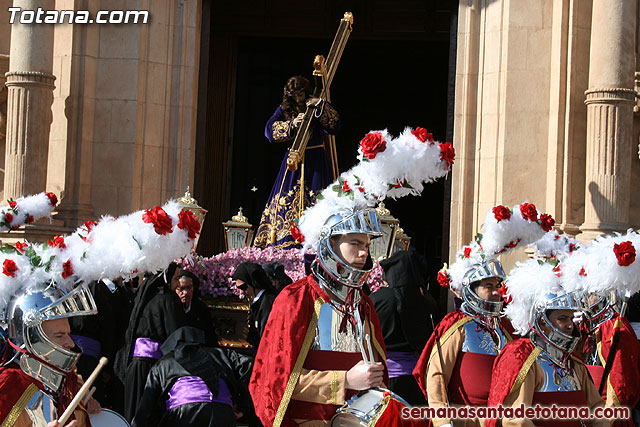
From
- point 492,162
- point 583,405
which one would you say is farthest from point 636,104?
point 583,405

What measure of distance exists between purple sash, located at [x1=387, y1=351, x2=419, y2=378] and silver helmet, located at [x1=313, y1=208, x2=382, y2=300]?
2.20 m

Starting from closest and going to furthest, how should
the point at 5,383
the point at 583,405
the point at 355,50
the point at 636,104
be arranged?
the point at 5,383, the point at 583,405, the point at 636,104, the point at 355,50

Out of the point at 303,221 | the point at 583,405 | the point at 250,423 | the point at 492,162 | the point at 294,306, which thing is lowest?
the point at 250,423

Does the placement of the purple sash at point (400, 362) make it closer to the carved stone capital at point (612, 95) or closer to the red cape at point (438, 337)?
the red cape at point (438, 337)

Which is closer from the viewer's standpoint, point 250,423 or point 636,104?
point 250,423

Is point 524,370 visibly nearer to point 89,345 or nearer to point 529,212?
point 529,212

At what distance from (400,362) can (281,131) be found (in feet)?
15.5

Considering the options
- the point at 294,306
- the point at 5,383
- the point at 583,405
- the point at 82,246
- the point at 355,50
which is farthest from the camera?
the point at 355,50

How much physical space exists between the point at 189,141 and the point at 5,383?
763 centimetres

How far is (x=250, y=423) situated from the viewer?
316 inches

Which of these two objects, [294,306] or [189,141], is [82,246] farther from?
[189,141]

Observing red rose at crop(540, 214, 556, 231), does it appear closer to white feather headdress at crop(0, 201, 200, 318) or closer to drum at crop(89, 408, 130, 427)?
white feather headdress at crop(0, 201, 200, 318)

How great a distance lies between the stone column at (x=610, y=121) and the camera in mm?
10391

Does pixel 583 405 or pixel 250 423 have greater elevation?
pixel 583 405
